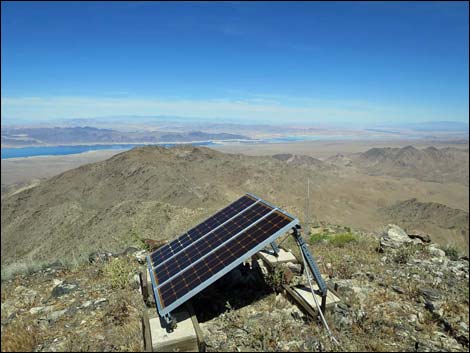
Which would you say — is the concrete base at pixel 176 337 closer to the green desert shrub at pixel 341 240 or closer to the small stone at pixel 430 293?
the small stone at pixel 430 293

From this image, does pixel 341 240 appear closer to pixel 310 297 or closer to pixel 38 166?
pixel 310 297

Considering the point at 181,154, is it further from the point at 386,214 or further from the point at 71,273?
the point at 71,273

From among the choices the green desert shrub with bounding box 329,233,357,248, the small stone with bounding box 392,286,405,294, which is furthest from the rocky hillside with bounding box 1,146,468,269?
the small stone with bounding box 392,286,405,294

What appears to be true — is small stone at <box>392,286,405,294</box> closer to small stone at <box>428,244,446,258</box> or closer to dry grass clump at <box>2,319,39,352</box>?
small stone at <box>428,244,446,258</box>

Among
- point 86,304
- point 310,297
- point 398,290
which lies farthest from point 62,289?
point 398,290

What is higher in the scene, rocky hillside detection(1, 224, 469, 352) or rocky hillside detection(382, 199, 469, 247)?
rocky hillside detection(1, 224, 469, 352)

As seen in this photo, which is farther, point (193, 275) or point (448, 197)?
point (448, 197)

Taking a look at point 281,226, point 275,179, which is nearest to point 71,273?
point 281,226
